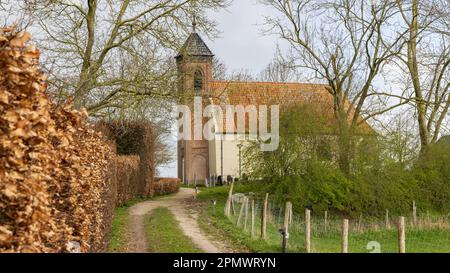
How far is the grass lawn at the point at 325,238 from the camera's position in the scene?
568 inches

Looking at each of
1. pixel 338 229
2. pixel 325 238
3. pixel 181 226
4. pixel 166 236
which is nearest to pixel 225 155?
pixel 338 229

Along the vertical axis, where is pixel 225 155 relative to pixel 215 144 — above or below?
below

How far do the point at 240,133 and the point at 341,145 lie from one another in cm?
630

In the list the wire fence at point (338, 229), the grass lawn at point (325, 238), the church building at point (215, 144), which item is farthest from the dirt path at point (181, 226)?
the church building at point (215, 144)

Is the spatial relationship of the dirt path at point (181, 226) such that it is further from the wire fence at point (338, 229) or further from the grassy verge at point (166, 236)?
the wire fence at point (338, 229)

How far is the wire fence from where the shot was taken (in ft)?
51.4

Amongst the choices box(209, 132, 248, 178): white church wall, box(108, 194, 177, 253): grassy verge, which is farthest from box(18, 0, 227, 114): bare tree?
box(209, 132, 248, 178): white church wall

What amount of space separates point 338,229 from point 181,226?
5.97 m

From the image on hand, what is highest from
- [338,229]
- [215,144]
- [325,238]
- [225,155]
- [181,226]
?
[215,144]

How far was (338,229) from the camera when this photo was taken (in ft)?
68.1

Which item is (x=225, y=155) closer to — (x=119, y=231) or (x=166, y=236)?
(x=119, y=231)

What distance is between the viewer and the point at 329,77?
27.4 metres

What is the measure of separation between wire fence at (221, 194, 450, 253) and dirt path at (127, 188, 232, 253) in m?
1.29
